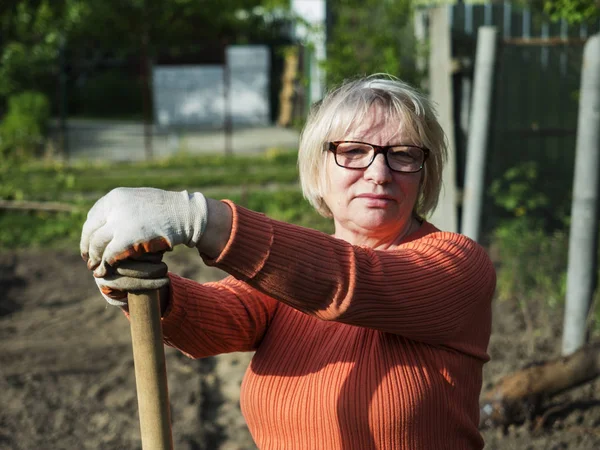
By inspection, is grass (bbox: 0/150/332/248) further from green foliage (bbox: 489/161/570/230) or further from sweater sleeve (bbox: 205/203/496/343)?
sweater sleeve (bbox: 205/203/496/343)

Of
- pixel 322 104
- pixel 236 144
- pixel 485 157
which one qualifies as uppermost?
pixel 322 104

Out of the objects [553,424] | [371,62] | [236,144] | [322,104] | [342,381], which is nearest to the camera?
[342,381]

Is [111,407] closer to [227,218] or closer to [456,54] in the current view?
[227,218]

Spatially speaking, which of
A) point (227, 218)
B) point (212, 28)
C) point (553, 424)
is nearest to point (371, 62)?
point (553, 424)

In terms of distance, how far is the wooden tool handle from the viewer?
5.68 ft

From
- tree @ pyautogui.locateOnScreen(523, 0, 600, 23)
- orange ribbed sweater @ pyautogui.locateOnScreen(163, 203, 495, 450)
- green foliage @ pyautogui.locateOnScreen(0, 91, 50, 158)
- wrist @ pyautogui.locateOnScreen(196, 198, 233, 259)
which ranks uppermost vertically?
tree @ pyautogui.locateOnScreen(523, 0, 600, 23)

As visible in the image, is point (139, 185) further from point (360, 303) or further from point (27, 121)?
point (360, 303)

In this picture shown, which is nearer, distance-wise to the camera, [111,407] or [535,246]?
[111,407]

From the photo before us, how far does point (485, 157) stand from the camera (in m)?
4.97

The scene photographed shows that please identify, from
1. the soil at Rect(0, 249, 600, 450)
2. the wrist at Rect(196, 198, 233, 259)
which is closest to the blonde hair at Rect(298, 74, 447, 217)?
the wrist at Rect(196, 198, 233, 259)

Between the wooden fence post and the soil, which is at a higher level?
the wooden fence post

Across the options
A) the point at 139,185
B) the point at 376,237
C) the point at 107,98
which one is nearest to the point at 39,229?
the point at 139,185

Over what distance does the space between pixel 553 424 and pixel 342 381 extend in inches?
87.5

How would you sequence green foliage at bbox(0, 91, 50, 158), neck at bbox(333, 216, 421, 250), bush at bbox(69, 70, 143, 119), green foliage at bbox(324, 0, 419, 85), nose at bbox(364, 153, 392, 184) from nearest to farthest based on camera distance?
nose at bbox(364, 153, 392, 184)
neck at bbox(333, 216, 421, 250)
green foliage at bbox(324, 0, 419, 85)
green foliage at bbox(0, 91, 50, 158)
bush at bbox(69, 70, 143, 119)
